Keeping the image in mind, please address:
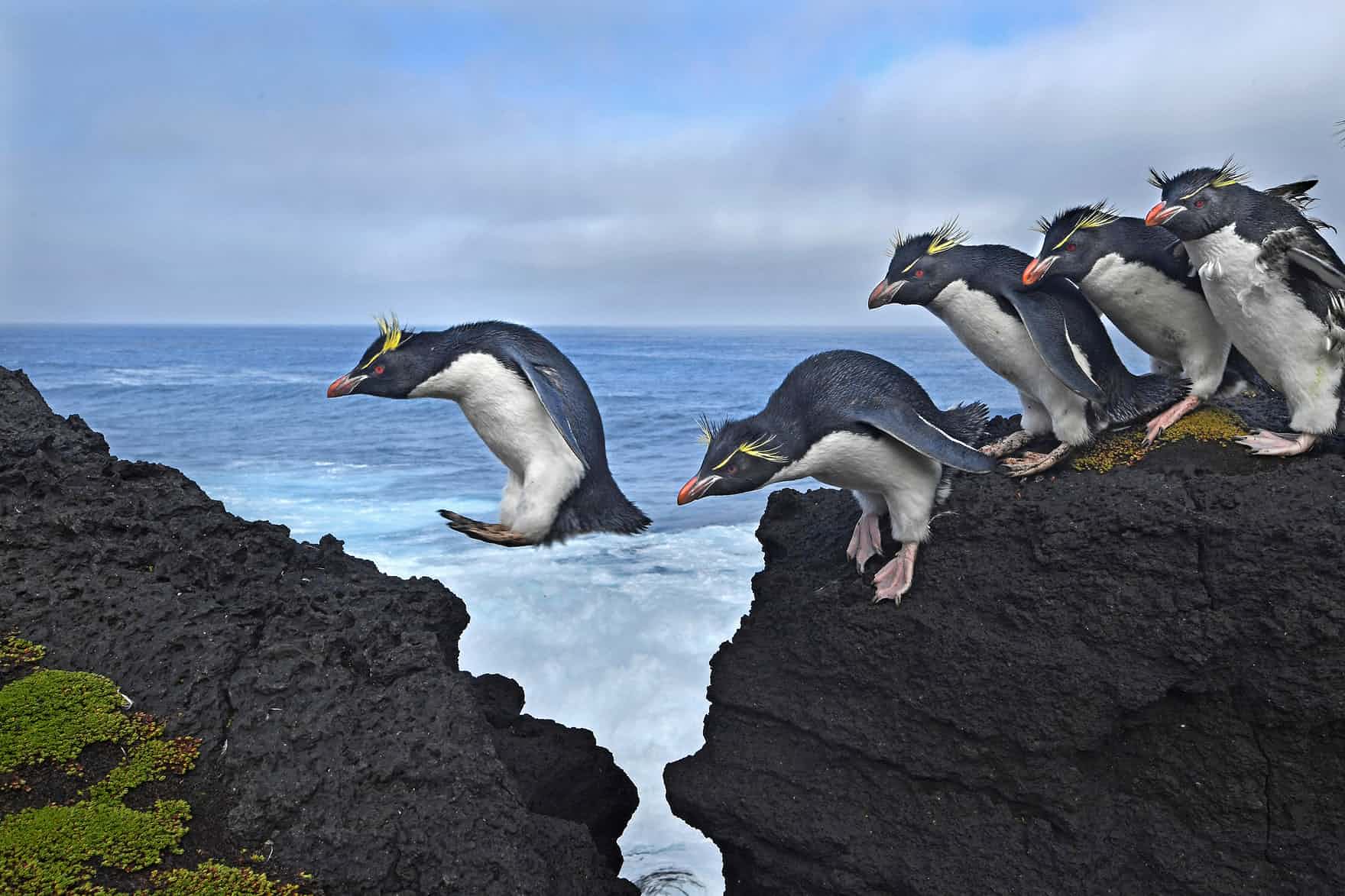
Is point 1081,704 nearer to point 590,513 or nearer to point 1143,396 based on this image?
point 1143,396

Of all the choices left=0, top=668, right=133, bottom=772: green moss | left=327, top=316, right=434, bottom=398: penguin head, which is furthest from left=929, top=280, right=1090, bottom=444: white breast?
left=0, top=668, right=133, bottom=772: green moss

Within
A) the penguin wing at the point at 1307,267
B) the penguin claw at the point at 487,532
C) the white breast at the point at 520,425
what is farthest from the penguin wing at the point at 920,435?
the penguin claw at the point at 487,532

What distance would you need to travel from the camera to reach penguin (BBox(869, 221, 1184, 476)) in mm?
4133

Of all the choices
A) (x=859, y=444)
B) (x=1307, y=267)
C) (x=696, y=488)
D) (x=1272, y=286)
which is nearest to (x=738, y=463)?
(x=696, y=488)

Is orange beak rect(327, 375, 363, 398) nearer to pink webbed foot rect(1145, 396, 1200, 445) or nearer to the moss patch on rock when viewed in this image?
the moss patch on rock

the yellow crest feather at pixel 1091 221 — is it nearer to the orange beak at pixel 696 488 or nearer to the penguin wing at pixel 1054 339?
the penguin wing at pixel 1054 339

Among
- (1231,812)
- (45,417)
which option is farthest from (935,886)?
(45,417)

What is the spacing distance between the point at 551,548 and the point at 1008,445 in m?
2.16

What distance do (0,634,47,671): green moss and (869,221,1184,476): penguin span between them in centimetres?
355

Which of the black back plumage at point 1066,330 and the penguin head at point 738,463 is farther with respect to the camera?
the black back plumage at point 1066,330

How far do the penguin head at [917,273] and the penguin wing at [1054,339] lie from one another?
28 centimetres

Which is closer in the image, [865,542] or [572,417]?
[572,417]

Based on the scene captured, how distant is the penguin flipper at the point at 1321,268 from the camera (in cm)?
380

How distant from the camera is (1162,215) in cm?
393
